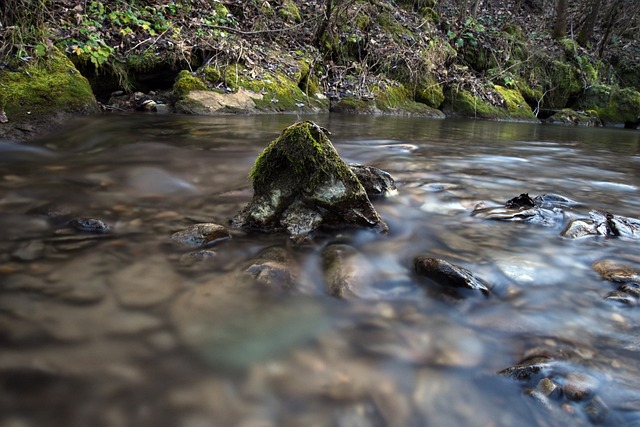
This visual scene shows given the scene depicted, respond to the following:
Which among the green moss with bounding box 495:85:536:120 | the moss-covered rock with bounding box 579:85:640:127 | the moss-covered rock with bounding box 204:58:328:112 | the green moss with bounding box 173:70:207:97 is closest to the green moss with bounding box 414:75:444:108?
the green moss with bounding box 495:85:536:120

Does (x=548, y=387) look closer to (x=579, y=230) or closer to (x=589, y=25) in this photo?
(x=579, y=230)

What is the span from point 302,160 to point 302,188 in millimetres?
178

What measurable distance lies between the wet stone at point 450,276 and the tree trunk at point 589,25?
20811mm

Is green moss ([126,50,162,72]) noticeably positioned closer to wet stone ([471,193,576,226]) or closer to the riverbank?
the riverbank

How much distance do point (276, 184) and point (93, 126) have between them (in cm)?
412

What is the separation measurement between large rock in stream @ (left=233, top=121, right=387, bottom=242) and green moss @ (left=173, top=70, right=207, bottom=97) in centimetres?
602

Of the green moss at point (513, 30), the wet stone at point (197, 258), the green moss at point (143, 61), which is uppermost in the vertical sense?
the green moss at point (513, 30)

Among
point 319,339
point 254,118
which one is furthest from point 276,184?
point 254,118

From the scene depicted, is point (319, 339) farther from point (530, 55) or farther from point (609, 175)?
point (530, 55)

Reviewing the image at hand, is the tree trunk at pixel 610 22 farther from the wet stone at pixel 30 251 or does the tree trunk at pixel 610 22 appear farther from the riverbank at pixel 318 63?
the wet stone at pixel 30 251

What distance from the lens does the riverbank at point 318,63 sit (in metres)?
6.82

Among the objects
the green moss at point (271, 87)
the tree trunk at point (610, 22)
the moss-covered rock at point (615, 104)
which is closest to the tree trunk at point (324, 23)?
the green moss at point (271, 87)

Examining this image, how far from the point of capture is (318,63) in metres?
11.1

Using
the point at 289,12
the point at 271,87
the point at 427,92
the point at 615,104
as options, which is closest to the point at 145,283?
the point at 271,87
